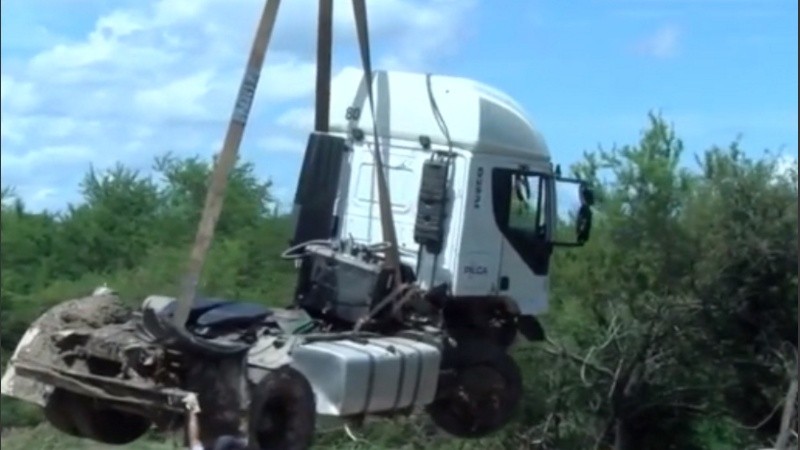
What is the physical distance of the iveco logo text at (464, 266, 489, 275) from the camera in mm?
19094

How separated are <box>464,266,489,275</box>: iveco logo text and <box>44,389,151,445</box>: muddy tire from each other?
3.73 meters

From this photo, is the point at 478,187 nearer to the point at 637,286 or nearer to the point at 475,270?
the point at 475,270

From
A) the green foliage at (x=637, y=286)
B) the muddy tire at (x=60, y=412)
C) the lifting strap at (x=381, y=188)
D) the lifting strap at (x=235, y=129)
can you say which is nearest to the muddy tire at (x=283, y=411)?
the lifting strap at (x=235, y=129)

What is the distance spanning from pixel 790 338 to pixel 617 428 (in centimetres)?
241

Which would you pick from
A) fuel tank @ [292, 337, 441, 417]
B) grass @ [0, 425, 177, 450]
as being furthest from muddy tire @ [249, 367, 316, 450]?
grass @ [0, 425, 177, 450]

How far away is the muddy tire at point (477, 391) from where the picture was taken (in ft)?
64.9

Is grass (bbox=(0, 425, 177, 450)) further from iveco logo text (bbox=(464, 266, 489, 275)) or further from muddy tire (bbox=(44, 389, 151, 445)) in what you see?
iveco logo text (bbox=(464, 266, 489, 275))

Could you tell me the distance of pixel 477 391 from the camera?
19.9m

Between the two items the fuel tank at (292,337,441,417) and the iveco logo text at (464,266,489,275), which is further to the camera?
the iveco logo text at (464,266,489,275)

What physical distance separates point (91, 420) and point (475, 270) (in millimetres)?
4369

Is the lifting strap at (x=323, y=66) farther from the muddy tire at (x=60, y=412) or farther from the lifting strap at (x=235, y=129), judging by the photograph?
the muddy tire at (x=60, y=412)

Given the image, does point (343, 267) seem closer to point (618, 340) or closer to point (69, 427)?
point (69, 427)

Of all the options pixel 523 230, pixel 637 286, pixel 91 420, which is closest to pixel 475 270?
pixel 523 230

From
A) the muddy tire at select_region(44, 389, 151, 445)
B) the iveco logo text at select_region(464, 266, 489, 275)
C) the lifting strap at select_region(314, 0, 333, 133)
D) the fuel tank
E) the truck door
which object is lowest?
the muddy tire at select_region(44, 389, 151, 445)
